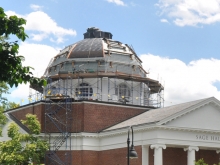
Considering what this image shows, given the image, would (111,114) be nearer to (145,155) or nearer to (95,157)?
(95,157)

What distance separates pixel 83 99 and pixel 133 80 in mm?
7952

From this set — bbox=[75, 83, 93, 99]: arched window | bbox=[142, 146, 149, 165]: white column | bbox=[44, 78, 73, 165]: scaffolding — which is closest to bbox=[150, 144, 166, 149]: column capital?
bbox=[142, 146, 149, 165]: white column

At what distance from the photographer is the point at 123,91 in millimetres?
57781

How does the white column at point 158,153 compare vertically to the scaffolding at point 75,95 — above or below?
below

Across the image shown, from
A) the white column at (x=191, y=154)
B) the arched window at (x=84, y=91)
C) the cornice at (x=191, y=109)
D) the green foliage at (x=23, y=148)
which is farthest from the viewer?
the arched window at (x=84, y=91)

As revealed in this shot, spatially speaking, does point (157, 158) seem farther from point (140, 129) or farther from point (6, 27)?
point (6, 27)

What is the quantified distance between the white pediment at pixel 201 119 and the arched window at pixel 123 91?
11773 millimetres

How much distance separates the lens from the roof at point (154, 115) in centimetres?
4662

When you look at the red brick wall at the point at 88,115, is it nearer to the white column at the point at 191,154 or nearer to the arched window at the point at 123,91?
the arched window at the point at 123,91

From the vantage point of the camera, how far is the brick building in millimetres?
46531

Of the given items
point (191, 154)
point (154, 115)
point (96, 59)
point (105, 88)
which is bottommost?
point (191, 154)

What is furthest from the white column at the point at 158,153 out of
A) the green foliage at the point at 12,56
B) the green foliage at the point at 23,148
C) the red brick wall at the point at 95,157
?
the green foliage at the point at 12,56

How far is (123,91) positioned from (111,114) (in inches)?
217

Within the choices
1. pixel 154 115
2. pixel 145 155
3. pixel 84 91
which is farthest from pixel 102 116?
pixel 145 155
